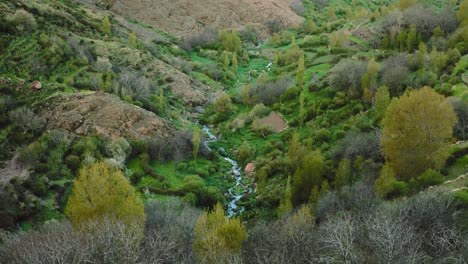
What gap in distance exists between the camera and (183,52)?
9225cm

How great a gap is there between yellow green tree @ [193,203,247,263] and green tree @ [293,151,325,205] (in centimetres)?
1516

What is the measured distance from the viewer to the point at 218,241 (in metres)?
26.7

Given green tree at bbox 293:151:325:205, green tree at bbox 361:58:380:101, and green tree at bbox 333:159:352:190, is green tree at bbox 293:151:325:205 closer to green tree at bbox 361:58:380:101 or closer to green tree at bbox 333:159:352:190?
green tree at bbox 333:159:352:190

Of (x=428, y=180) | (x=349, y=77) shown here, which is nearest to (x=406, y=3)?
(x=349, y=77)

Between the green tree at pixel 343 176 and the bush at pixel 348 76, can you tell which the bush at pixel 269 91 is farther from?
the green tree at pixel 343 176

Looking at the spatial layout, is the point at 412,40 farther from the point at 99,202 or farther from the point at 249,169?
the point at 99,202

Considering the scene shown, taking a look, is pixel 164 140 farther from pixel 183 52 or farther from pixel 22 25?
pixel 183 52

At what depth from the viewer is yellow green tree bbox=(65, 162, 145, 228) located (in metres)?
30.4

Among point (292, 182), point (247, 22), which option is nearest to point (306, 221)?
point (292, 182)

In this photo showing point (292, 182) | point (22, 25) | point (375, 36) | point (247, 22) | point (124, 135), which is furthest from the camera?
point (247, 22)

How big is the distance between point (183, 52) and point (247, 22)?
3186 centimetres

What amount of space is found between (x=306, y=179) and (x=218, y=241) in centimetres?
1806

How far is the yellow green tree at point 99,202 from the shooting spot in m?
30.4

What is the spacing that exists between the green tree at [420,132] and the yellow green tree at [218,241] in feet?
56.4
